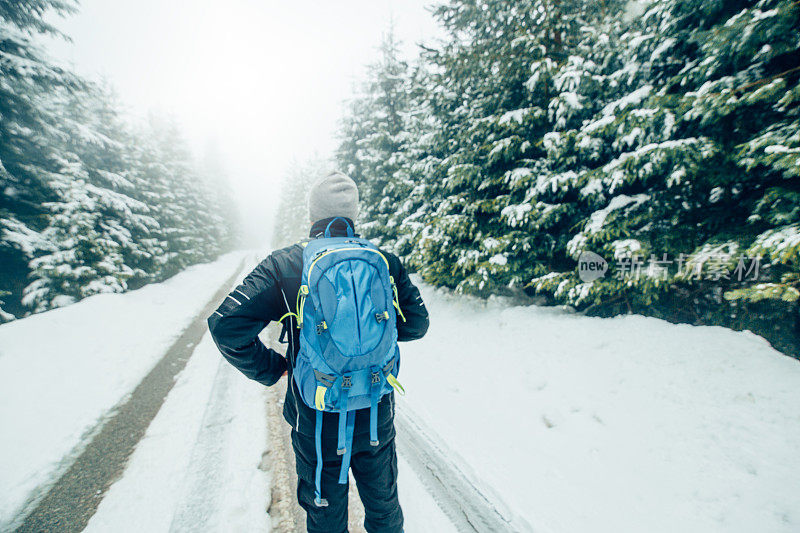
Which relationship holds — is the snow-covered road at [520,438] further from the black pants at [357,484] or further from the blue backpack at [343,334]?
the blue backpack at [343,334]

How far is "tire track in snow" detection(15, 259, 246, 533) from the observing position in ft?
9.21

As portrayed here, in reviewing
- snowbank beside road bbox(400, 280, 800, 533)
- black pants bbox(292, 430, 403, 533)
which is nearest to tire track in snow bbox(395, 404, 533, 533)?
snowbank beside road bbox(400, 280, 800, 533)

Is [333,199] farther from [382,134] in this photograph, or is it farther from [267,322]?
[382,134]

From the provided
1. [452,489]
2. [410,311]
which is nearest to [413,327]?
[410,311]

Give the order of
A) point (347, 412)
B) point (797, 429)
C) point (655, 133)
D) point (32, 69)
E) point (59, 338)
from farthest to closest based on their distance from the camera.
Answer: point (32, 69)
point (59, 338)
point (655, 133)
point (797, 429)
point (347, 412)

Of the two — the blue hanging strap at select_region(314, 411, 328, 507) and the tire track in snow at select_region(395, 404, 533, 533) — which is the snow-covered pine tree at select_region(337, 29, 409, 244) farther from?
the blue hanging strap at select_region(314, 411, 328, 507)

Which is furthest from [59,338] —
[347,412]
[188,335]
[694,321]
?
[694,321]

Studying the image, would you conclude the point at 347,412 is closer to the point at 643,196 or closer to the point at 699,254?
the point at 699,254

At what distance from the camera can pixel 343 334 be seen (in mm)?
1729

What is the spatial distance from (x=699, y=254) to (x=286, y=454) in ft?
18.7

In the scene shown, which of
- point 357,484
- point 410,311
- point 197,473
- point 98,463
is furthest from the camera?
point 98,463

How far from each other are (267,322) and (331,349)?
0.48 m

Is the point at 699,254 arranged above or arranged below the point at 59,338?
above

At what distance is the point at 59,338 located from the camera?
6.93m
